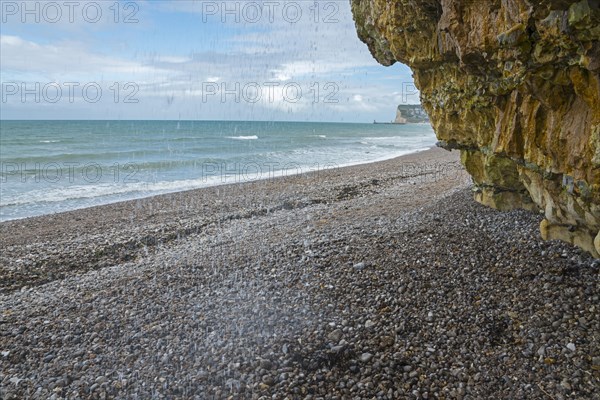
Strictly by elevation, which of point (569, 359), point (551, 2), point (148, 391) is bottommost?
point (148, 391)

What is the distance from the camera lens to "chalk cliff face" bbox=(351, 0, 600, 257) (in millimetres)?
5305

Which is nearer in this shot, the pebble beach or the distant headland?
the pebble beach

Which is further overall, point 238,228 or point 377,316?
point 238,228

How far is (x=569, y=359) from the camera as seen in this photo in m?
5.44

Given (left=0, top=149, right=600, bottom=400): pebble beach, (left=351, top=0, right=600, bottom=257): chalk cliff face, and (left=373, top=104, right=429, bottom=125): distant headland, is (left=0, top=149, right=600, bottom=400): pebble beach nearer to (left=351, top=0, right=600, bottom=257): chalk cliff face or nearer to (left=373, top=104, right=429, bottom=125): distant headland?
(left=351, top=0, right=600, bottom=257): chalk cliff face

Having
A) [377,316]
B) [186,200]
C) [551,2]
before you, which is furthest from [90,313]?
[186,200]

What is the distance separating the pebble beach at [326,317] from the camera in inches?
218

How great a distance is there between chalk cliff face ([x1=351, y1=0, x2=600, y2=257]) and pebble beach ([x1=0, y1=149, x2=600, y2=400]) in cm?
94

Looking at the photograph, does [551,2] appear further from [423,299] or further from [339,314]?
[339,314]

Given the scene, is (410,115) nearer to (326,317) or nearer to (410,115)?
(410,115)

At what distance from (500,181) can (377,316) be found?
5.59 m

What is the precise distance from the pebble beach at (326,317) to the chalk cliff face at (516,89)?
36.9 inches

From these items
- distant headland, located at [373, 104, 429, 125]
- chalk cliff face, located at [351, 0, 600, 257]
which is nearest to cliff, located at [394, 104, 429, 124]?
distant headland, located at [373, 104, 429, 125]

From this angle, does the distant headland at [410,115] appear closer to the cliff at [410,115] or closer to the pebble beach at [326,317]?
the cliff at [410,115]
